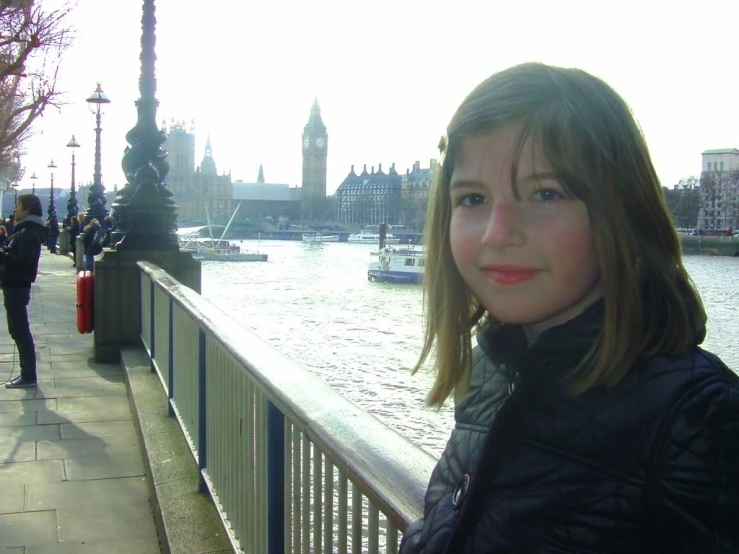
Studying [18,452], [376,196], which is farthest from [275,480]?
[376,196]

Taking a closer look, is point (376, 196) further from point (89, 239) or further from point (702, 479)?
point (702, 479)

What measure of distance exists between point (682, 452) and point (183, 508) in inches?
107

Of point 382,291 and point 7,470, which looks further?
point 382,291

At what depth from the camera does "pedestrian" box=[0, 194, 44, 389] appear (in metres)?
5.85

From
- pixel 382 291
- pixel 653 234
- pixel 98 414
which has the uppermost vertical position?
pixel 653 234

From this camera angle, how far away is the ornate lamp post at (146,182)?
7328 mm

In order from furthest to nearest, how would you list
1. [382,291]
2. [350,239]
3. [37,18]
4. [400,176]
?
[400,176] → [350,239] → [382,291] → [37,18]

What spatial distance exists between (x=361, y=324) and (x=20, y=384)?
912 inches

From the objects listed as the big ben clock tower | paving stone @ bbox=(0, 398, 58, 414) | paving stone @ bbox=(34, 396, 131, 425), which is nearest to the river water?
paving stone @ bbox=(34, 396, 131, 425)

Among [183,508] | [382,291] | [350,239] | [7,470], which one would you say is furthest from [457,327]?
[350,239]

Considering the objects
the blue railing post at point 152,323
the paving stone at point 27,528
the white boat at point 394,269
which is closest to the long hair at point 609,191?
the paving stone at point 27,528

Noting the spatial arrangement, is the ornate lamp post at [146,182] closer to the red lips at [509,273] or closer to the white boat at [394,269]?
the red lips at [509,273]

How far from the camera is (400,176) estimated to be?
12738 cm

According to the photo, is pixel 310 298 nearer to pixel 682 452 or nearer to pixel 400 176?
pixel 682 452
